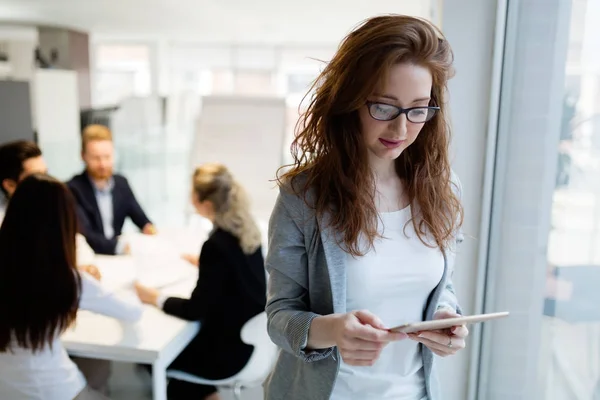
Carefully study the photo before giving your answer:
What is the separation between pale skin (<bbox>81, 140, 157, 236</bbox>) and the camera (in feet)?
8.62

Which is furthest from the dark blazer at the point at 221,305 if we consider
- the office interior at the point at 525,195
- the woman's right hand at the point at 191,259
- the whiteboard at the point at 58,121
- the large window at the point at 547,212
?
the whiteboard at the point at 58,121

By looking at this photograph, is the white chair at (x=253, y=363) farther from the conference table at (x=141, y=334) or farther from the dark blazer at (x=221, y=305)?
the conference table at (x=141, y=334)

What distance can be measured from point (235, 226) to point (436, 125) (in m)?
1.05

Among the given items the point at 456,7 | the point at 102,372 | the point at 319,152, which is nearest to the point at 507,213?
the point at 456,7

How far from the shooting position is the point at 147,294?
1.87 meters

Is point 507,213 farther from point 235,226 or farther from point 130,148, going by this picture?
point 130,148

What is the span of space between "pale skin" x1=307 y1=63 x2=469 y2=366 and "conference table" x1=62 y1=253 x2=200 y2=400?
95 cm

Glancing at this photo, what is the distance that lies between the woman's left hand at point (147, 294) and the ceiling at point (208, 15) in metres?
3.01

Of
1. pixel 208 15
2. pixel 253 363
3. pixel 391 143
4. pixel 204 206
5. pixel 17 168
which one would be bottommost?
pixel 253 363

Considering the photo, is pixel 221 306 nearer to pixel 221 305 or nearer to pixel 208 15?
pixel 221 305

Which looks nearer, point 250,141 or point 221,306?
point 221,306

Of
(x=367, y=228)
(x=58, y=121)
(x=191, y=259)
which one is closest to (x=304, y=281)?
(x=367, y=228)

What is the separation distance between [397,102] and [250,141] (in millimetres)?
2808

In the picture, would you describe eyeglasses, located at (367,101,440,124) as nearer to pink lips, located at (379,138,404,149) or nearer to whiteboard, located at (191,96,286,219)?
pink lips, located at (379,138,404,149)
